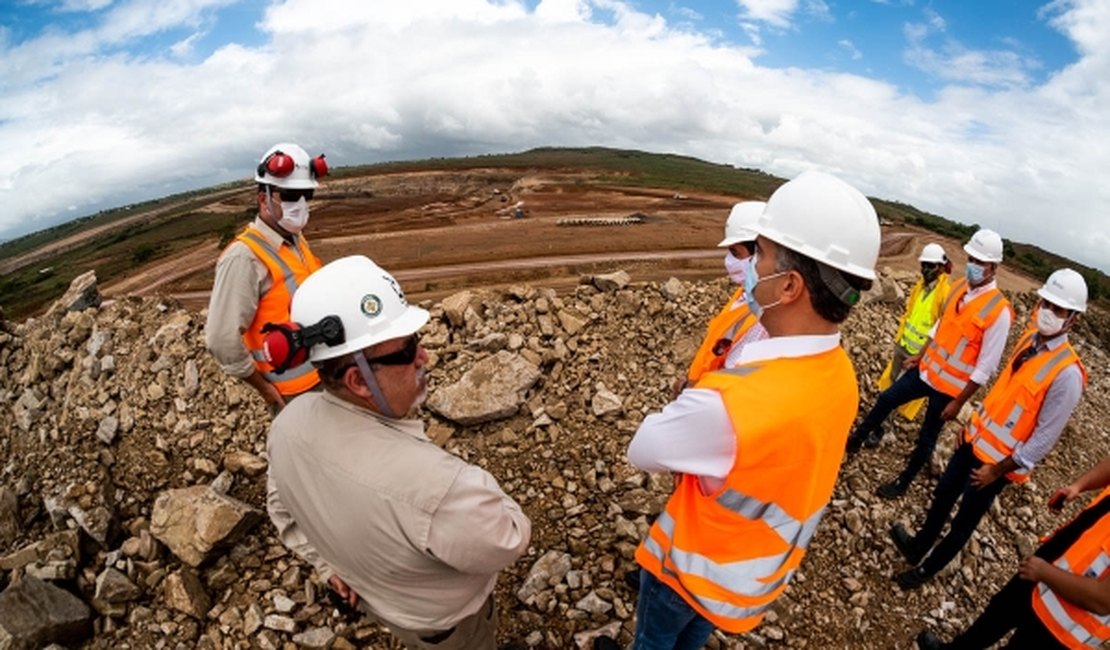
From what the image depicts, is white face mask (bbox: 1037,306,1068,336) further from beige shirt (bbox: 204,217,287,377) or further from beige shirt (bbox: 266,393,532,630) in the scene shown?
beige shirt (bbox: 204,217,287,377)

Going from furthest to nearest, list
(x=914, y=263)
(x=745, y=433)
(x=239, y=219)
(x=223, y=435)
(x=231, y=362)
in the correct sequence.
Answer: (x=239, y=219) < (x=914, y=263) < (x=223, y=435) < (x=231, y=362) < (x=745, y=433)

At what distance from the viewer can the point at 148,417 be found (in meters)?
5.05

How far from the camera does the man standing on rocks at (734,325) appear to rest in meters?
2.90

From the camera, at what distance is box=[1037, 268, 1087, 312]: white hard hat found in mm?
3463

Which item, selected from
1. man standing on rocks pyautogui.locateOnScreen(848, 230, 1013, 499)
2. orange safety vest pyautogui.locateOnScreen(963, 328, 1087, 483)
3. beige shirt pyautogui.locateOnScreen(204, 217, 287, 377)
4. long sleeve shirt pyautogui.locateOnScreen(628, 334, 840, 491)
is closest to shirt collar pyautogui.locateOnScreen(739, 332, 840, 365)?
long sleeve shirt pyautogui.locateOnScreen(628, 334, 840, 491)

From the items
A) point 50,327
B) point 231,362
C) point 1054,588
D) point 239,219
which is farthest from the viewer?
point 239,219

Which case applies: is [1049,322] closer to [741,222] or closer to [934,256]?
[741,222]

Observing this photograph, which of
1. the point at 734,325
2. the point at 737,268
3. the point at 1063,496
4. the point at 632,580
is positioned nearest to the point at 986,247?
the point at 1063,496

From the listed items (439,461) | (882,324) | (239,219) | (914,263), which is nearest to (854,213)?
(439,461)

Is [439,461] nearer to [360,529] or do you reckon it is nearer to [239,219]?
[360,529]

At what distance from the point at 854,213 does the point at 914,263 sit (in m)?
25.5

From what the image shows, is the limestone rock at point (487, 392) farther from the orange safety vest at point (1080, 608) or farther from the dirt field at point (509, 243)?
the dirt field at point (509, 243)

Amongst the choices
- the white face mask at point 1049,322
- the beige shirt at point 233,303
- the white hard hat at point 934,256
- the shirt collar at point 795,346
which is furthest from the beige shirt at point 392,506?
the white hard hat at point 934,256

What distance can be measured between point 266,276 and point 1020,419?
16.3ft
